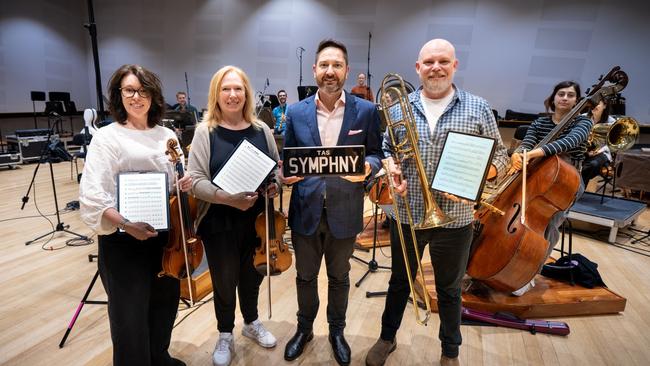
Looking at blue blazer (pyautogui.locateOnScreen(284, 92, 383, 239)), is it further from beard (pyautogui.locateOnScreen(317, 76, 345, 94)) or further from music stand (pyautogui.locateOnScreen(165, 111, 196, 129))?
music stand (pyautogui.locateOnScreen(165, 111, 196, 129))

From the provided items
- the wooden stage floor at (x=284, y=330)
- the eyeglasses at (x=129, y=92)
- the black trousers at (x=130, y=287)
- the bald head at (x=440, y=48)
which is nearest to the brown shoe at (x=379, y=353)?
the wooden stage floor at (x=284, y=330)

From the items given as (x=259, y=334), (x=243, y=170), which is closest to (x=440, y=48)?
(x=243, y=170)

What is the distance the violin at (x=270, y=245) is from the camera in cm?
187

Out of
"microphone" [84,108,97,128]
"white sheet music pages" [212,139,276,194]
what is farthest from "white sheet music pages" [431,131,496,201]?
"microphone" [84,108,97,128]

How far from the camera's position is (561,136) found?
284 cm

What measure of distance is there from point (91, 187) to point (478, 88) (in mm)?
8639

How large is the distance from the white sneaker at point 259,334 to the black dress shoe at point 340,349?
1.32ft

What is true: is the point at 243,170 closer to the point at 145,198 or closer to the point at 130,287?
the point at 145,198

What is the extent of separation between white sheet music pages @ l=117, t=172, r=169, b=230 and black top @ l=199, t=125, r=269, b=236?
11.3 inches

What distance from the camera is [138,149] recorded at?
1592 mm

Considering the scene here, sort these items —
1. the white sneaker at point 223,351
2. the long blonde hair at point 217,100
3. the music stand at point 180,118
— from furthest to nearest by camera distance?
the music stand at point 180,118, the white sneaker at point 223,351, the long blonde hair at point 217,100

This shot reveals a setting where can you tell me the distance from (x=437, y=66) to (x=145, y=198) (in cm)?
149

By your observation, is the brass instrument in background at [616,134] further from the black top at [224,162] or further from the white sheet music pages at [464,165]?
the black top at [224,162]

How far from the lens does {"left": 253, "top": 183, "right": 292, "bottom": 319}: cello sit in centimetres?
186
